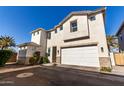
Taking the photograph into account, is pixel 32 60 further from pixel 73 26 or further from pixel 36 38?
pixel 73 26

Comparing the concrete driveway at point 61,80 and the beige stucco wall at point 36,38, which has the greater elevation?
the beige stucco wall at point 36,38

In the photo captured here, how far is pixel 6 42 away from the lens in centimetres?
1922

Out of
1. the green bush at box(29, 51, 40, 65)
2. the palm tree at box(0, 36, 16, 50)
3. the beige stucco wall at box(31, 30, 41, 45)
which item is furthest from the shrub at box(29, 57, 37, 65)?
the palm tree at box(0, 36, 16, 50)

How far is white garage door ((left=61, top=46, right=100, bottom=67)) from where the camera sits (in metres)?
8.69

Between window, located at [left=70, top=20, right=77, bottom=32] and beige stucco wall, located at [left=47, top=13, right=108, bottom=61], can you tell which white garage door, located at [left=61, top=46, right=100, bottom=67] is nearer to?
beige stucco wall, located at [left=47, top=13, right=108, bottom=61]

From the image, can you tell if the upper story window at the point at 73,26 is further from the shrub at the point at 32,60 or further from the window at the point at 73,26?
the shrub at the point at 32,60

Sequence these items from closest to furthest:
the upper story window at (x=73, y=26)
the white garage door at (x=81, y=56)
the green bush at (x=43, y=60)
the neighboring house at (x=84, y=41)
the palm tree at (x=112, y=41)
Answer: the neighboring house at (x=84, y=41)
the white garage door at (x=81, y=56)
the upper story window at (x=73, y=26)
the green bush at (x=43, y=60)
the palm tree at (x=112, y=41)

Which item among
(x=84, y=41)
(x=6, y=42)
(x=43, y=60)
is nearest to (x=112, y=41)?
(x=84, y=41)

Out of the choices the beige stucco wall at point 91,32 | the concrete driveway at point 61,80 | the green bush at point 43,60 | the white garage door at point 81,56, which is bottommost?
the concrete driveway at point 61,80

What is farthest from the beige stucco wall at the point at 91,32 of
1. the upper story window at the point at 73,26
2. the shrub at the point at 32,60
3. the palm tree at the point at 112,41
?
the palm tree at the point at 112,41

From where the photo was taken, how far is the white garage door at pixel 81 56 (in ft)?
28.5
